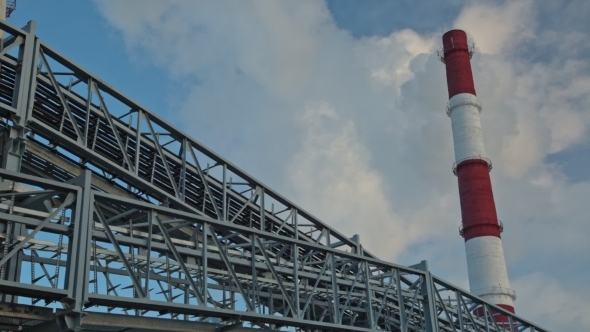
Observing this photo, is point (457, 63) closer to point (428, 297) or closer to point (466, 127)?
point (466, 127)

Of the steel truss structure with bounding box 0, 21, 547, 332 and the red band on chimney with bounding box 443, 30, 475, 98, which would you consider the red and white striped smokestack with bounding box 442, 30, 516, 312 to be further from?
the steel truss structure with bounding box 0, 21, 547, 332

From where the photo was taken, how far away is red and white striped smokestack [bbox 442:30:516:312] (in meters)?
41.1

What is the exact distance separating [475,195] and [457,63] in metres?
9.22

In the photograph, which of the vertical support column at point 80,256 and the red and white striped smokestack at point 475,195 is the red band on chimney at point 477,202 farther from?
the vertical support column at point 80,256

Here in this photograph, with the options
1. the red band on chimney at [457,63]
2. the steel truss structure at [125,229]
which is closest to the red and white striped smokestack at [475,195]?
the red band on chimney at [457,63]

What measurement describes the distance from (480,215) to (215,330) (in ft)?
93.7

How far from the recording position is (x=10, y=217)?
13227 mm

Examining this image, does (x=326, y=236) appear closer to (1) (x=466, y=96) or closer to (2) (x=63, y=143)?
(2) (x=63, y=143)

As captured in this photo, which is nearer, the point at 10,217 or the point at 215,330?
the point at 10,217

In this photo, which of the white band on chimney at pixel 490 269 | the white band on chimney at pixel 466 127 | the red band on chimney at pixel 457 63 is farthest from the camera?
the red band on chimney at pixel 457 63

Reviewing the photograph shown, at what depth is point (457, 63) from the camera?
46094mm

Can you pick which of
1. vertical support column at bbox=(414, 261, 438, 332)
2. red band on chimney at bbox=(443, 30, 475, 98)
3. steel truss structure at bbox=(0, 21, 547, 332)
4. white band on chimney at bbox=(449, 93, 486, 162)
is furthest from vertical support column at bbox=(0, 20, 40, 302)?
red band on chimney at bbox=(443, 30, 475, 98)

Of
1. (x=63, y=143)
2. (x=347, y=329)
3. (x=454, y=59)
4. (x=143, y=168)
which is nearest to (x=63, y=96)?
(x=63, y=143)

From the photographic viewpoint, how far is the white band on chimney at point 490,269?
4091cm
